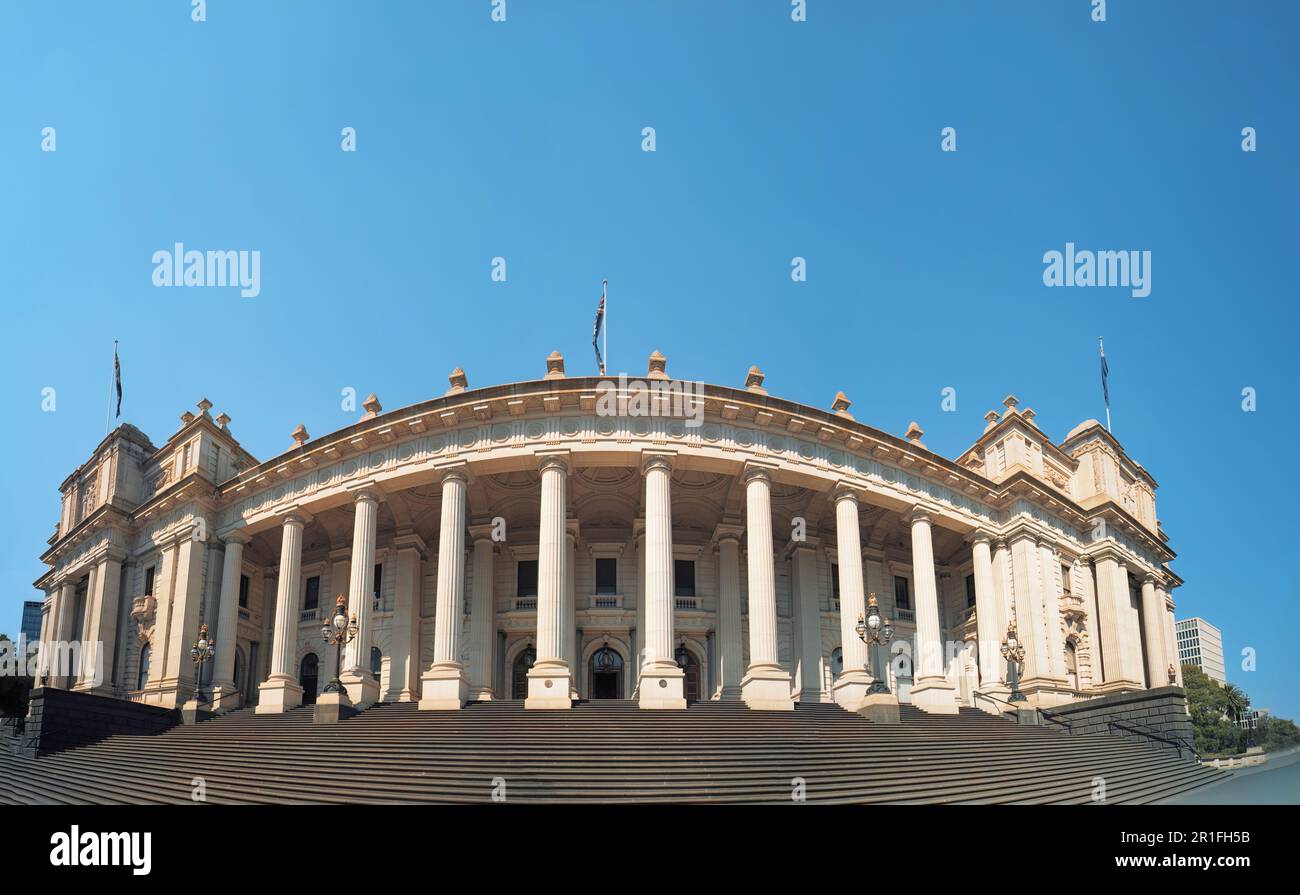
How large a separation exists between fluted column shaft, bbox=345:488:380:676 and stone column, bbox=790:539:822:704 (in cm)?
1715

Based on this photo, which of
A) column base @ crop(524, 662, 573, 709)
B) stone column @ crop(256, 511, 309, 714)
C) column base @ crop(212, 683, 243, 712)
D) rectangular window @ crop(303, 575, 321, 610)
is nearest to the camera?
column base @ crop(524, 662, 573, 709)

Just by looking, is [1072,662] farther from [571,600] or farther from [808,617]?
[571,600]

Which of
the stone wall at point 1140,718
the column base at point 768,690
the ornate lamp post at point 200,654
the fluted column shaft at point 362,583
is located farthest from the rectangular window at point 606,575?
the stone wall at point 1140,718

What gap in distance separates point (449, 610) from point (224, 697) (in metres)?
11.5

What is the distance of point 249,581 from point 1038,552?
34213 mm

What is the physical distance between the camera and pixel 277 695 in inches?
1227

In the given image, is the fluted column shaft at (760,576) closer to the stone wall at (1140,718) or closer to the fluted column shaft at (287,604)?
the stone wall at (1140,718)

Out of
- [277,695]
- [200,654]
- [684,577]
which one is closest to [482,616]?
[277,695]

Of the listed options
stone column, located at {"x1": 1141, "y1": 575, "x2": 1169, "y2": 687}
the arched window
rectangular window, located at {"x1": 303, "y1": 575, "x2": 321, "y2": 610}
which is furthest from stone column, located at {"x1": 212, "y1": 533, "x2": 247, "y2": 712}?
stone column, located at {"x1": 1141, "y1": 575, "x2": 1169, "y2": 687}

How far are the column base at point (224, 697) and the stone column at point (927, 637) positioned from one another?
23033 mm

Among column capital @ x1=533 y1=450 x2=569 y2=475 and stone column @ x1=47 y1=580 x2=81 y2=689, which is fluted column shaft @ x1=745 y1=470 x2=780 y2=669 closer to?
column capital @ x1=533 y1=450 x2=569 y2=475

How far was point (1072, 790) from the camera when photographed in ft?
68.4

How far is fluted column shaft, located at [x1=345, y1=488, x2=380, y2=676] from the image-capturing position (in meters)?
30.3
